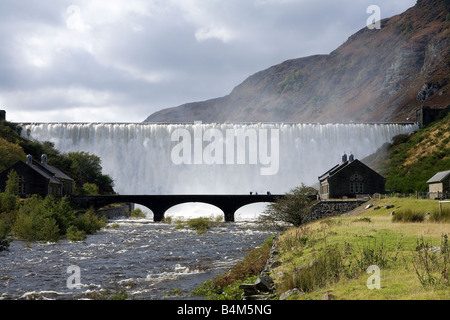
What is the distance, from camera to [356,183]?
77438mm

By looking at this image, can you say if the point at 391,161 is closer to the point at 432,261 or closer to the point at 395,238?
the point at 395,238

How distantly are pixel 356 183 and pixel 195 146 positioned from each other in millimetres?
57066

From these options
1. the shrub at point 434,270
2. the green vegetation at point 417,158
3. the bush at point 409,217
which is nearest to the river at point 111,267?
the shrub at point 434,270

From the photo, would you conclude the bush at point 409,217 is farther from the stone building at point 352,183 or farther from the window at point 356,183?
the window at point 356,183

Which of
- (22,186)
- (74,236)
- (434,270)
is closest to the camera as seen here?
(434,270)

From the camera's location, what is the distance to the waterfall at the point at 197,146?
121375 millimetres

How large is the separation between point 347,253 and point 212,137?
109 meters

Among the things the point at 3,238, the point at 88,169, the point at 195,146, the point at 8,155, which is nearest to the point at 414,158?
the point at 195,146

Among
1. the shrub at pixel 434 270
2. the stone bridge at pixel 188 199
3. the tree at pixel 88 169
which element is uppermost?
the tree at pixel 88 169

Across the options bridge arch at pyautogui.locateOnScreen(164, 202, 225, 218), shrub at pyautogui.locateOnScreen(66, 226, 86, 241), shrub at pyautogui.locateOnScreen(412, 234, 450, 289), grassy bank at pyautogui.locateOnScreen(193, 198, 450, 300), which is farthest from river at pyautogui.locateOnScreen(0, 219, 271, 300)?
bridge arch at pyautogui.locateOnScreen(164, 202, 225, 218)

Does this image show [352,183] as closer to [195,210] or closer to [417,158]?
[417,158]

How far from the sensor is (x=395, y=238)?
70.4 feet

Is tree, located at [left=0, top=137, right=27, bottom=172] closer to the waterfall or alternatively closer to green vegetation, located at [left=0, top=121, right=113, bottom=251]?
green vegetation, located at [left=0, top=121, right=113, bottom=251]

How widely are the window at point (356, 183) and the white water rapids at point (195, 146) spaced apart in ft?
145
